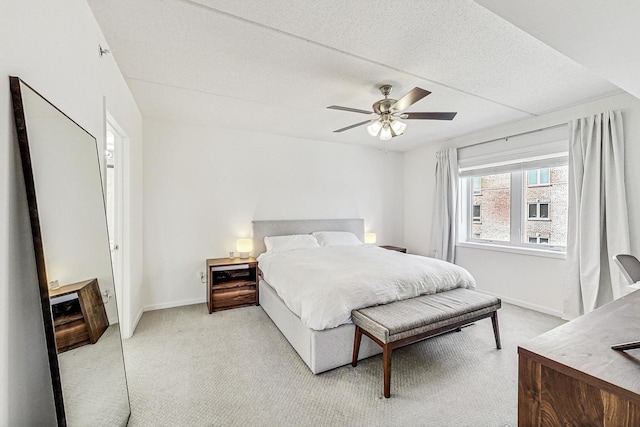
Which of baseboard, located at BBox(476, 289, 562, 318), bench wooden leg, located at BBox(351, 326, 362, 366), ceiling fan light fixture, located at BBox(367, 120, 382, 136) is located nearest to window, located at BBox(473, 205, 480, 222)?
baseboard, located at BBox(476, 289, 562, 318)

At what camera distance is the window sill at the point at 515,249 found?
11.0 feet

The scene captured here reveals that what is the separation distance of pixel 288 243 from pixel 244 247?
623mm

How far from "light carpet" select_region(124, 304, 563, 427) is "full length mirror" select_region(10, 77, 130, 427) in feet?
1.46

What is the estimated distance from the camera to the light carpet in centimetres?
171

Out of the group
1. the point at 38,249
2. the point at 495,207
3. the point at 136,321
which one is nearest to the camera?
the point at 38,249

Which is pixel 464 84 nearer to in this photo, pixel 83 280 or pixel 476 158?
pixel 476 158

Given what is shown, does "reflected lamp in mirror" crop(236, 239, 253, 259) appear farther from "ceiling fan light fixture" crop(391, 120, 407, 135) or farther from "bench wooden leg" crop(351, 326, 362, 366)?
"ceiling fan light fixture" crop(391, 120, 407, 135)

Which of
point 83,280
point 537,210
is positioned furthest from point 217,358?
point 537,210

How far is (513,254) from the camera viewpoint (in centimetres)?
377

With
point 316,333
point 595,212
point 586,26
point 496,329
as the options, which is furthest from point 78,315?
point 595,212

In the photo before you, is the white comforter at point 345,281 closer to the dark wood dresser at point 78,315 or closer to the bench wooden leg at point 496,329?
the bench wooden leg at point 496,329

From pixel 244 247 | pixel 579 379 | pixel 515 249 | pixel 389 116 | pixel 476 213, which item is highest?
pixel 389 116

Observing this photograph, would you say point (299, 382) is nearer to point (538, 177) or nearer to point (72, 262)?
point (72, 262)

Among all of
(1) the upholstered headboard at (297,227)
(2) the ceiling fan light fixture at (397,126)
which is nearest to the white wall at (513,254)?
(1) the upholstered headboard at (297,227)
